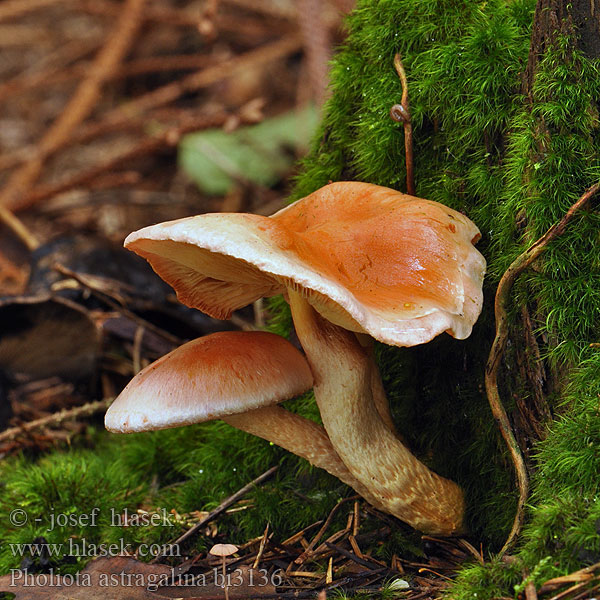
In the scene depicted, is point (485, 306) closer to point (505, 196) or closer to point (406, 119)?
point (505, 196)

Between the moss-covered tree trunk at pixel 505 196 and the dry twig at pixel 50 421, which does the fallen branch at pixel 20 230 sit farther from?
the moss-covered tree trunk at pixel 505 196

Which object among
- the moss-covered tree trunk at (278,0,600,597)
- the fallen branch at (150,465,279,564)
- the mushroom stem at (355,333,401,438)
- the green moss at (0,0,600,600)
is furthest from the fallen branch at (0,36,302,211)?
the mushroom stem at (355,333,401,438)

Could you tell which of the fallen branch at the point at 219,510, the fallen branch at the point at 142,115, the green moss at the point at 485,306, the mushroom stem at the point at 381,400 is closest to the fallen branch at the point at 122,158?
the fallen branch at the point at 142,115

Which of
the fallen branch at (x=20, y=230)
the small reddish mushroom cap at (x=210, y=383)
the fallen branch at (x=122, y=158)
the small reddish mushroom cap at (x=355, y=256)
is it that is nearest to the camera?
the small reddish mushroom cap at (x=355, y=256)

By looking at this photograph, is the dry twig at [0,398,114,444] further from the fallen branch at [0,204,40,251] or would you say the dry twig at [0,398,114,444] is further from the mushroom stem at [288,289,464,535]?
the fallen branch at [0,204,40,251]

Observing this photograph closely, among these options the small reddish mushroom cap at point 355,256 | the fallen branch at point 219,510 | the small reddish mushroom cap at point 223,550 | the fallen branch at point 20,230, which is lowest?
the fallen branch at point 219,510
